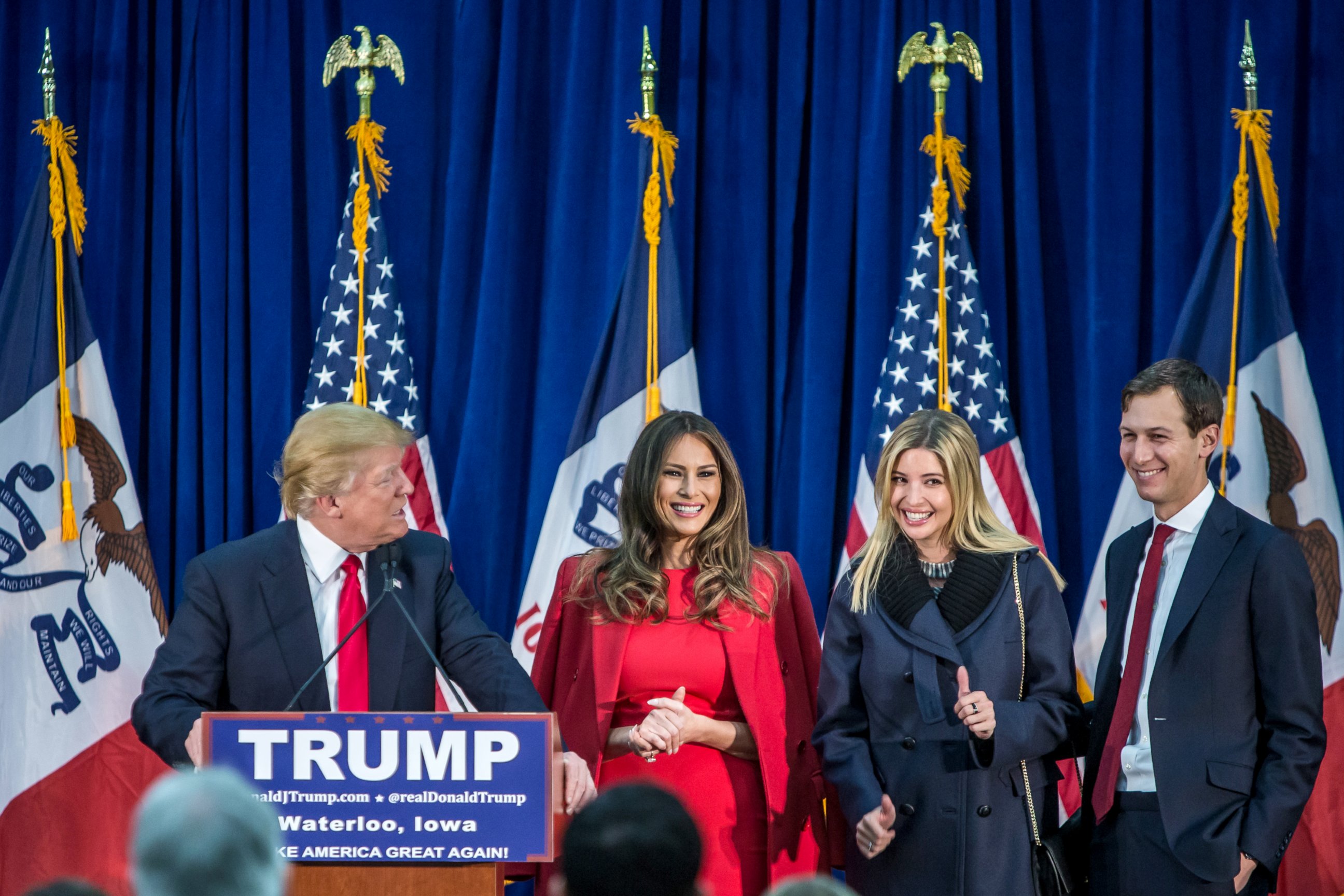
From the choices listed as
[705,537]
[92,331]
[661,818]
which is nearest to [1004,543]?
[705,537]

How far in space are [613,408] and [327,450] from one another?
184cm

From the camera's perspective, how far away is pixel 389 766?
2080 millimetres

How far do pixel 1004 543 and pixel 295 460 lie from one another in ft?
4.51

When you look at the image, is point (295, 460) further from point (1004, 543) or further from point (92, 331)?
point (92, 331)

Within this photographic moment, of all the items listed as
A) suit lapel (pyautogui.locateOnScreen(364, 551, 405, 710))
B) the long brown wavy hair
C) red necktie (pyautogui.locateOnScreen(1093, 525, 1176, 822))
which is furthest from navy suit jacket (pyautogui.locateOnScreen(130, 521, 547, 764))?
red necktie (pyautogui.locateOnScreen(1093, 525, 1176, 822))

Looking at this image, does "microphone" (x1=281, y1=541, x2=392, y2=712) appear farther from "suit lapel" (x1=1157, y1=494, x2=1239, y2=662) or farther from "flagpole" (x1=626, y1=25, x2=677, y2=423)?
"flagpole" (x1=626, y1=25, x2=677, y2=423)

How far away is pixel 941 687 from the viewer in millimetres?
2666

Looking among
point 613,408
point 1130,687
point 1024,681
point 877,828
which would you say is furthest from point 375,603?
point 613,408

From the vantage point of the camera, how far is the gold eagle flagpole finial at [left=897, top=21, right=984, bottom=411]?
4.27 meters

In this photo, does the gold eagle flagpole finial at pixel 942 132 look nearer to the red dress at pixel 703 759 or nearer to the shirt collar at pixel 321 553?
the red dress at pixel 703 759

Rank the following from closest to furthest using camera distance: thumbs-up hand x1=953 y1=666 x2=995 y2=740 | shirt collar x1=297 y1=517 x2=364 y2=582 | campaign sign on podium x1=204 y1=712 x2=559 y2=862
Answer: campaign sign on podium x1=204 y1=712 x2=559 y2=862 < thumbs-up hand x1=953 y1=666 x2=995 y2=740 < shirt collar x1=297 y1=517 x2=364 y2=582

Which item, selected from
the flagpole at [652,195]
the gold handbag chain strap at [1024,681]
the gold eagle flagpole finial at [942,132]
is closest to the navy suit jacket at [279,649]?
the gold handbag chain strap at [1024,681]

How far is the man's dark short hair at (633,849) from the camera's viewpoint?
1.01 meters

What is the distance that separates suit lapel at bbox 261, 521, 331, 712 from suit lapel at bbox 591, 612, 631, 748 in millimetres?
569
